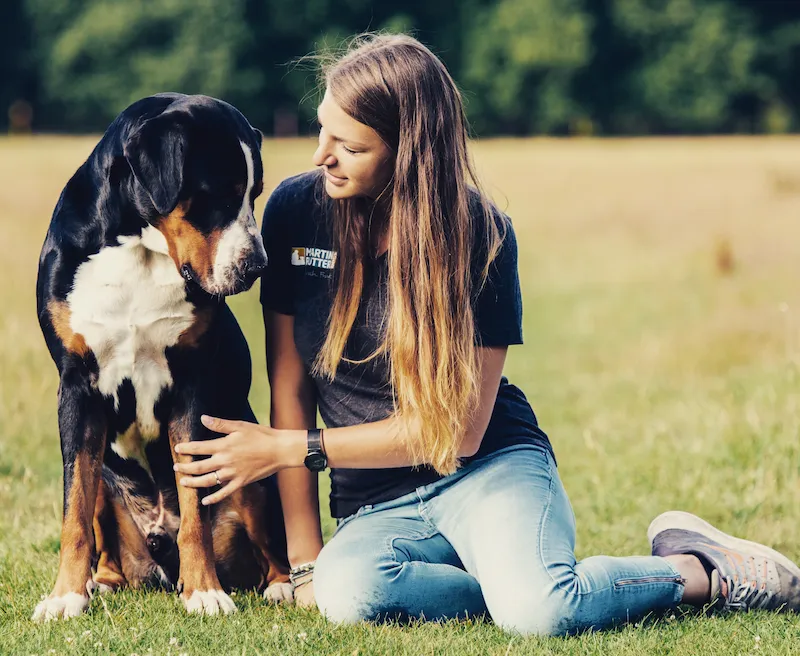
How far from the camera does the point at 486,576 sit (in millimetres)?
3068

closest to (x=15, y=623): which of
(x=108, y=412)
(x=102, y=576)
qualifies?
(x=102, y=576)

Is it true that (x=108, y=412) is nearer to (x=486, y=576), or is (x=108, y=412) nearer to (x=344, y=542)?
(x=344, y=542)

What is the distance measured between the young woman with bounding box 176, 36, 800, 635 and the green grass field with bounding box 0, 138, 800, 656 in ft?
0.40

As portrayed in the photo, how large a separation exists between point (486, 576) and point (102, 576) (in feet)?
3.78

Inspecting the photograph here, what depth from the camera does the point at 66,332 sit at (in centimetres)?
297

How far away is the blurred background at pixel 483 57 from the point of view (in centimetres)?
3891

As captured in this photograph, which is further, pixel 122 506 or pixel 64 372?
pixel 122 506

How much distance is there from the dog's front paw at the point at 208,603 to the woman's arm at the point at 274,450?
261 millimetres

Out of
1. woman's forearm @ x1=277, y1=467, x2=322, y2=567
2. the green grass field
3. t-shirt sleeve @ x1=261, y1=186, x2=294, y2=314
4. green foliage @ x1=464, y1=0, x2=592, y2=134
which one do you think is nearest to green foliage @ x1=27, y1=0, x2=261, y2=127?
green foliage @ x1=464, y1=0, x2=592, y2=134

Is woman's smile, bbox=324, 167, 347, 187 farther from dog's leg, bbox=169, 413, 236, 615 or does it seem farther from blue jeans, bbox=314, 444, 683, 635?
blue jeans, bbox=314, 444, 683, 635

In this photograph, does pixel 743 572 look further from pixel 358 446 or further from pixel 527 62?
pixel 527 62

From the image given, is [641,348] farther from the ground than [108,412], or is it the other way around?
[108,412]

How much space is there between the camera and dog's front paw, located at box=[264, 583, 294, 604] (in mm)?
3301

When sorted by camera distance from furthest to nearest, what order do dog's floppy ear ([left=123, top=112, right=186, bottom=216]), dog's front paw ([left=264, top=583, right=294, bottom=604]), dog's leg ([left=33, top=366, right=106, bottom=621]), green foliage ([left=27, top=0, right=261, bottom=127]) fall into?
green foliage ([left=27, top=0, right=261, bottom=127]) < dog's front paw ([left=264, top=583, right=294, bottom=604]) < dog's leg ([left=33, top=366, right=106, bottom=621]) < dog's floppy ear ([left=123, top=112, right=186, bottom=216])
